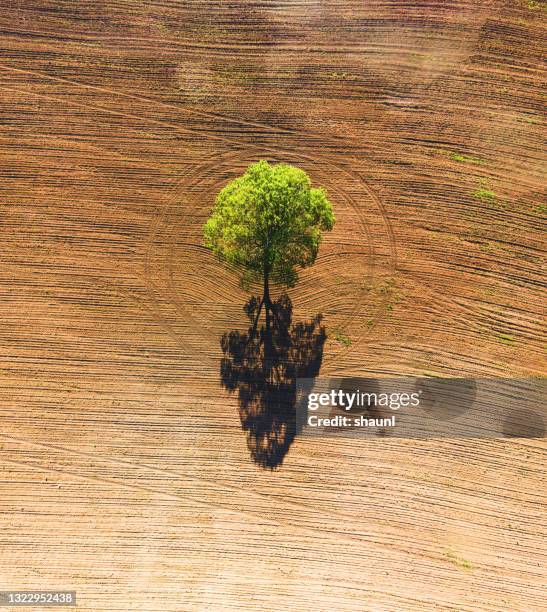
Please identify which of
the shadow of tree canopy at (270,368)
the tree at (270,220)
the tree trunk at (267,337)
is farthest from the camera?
the tree trunk at (267,337)

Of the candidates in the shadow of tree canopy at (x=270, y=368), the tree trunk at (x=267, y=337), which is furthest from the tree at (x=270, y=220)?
the shadow of tree canopy at (x=270, y=368)

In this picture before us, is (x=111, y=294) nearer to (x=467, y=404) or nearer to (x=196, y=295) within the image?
(x=196, y=295)

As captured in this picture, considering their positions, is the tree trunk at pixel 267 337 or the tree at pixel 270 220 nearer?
the tree at pixel 270 220

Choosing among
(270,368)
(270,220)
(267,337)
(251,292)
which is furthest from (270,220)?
(270,368)

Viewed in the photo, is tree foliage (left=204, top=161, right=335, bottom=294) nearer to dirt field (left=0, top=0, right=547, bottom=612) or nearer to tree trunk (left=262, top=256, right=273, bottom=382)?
tree trunk (left=262, top=256, right=273, bottom=382)

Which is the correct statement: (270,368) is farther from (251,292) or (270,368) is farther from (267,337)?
(251,292)

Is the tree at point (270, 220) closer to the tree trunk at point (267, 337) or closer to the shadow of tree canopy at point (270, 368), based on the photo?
the tree trunk at point (267, 337)
